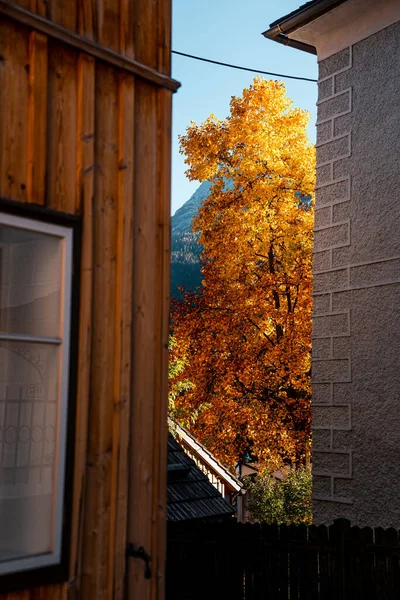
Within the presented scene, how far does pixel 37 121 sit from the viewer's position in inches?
159

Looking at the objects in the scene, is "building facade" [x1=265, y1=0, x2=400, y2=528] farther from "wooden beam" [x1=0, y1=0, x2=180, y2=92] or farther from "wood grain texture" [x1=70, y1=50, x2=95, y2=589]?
"wood grain texture" [x1=70, y1=50, x2=95, y2=589]

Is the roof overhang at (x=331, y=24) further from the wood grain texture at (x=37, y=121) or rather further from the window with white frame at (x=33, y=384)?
the window with white frame at (x=33, y=384)

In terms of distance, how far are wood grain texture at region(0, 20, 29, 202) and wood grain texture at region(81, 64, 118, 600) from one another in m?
0.51

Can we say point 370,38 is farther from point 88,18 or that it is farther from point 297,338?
point 297,338

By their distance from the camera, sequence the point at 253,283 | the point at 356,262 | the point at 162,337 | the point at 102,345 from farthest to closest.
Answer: the point at 253,283 → the point at 356,262 → the point at 162,337 → the point at 102,345

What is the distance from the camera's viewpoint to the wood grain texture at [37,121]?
399cm

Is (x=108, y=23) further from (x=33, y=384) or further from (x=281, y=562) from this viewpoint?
(x=281, y=562)

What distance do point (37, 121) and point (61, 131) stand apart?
0.57 feet

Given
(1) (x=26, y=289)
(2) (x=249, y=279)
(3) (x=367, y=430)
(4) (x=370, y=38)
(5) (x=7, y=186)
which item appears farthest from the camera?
(2) (x=249, y=279)

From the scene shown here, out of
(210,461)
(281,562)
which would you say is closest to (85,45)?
(281,562)

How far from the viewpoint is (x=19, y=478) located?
12.8 feet

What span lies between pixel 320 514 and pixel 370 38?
21.5 ft

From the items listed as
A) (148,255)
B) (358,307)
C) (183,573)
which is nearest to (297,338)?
(358,307)

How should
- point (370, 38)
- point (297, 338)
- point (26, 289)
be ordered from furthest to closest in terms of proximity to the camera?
point (297, 338), point (370, 38), point (26, 289)
